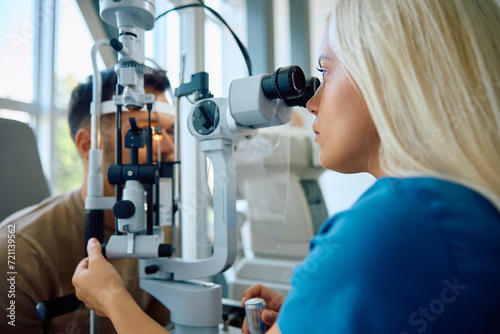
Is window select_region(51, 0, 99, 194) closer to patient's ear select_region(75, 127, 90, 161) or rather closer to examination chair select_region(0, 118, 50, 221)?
examination chair select_region(0, 118, 50, 221)

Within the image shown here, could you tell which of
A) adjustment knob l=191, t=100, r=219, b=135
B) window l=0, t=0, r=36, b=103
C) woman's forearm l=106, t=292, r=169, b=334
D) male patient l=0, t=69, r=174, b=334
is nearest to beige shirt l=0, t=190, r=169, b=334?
male patient l=0, t=69, r=174, b=334

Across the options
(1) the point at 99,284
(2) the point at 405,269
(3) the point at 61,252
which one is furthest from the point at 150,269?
(2) the point at 405,269

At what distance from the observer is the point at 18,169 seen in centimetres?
128

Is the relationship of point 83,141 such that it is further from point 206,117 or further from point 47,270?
point 206,117

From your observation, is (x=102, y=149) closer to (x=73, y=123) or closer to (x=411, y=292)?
(x=73, y=123)

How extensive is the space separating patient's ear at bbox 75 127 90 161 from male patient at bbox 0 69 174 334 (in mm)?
216

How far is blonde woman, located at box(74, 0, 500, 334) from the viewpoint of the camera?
0.43m

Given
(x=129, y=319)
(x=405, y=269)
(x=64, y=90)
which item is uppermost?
(x=64, y=90)

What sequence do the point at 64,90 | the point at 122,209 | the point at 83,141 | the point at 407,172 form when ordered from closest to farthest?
the point at 407,172
the point at 122,209
the point at 83,141
the point at 64,90

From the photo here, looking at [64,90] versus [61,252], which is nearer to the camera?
[61,252]

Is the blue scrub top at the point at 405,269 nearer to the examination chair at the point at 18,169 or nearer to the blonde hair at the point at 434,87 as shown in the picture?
the blonde hair at the point at 434,87

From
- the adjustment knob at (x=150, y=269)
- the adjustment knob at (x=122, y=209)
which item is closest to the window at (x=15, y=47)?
the adjustment knob at (x=122, y=209)

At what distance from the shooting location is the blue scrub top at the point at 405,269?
417 mm

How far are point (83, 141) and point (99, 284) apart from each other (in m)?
0.63
